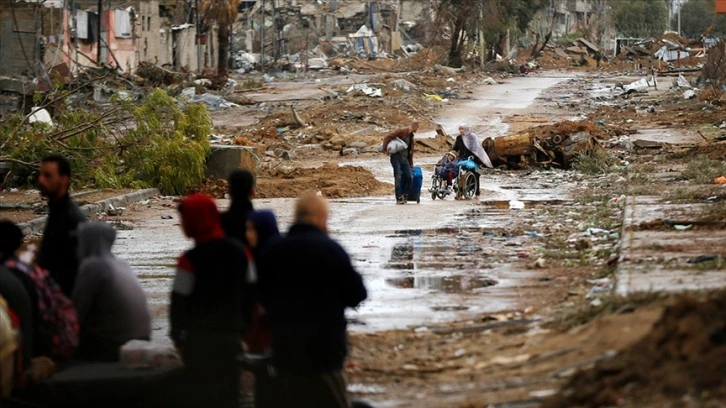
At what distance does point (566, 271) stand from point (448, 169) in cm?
1106

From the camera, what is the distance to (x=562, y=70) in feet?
277

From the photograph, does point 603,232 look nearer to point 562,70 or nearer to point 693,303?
point 693,303

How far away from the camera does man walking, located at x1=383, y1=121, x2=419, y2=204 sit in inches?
944

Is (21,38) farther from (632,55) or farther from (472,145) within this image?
(632,55)

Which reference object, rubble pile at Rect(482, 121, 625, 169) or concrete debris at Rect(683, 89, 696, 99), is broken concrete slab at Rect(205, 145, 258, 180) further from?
concrete debris at Rect(683, 89, 696, 99)

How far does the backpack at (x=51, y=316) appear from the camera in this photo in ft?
28.5

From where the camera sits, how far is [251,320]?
8.32m

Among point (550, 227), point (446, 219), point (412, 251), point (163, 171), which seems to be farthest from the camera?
point (163, 171)

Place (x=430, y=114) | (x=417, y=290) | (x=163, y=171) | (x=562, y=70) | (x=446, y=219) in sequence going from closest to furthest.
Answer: (x=417, y=290), (x=446, y=219), (x=163, y=171), (x=430, y=114), (x=562, y=70)

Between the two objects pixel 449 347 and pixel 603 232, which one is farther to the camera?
pixel 603 232

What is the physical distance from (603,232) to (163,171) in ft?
37.2

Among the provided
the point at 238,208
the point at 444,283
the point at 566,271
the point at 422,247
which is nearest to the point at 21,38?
the point at 422,247

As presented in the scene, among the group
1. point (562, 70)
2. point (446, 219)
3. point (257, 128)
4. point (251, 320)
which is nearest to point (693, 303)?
point (251, 320)

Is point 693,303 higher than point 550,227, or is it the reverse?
point 693,303
